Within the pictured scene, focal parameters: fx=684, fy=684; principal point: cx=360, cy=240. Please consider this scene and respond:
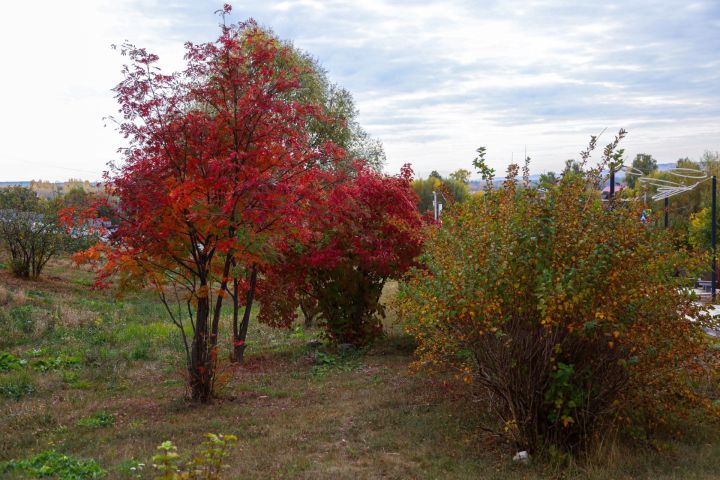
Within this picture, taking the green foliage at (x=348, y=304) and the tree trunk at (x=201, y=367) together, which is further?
the green foliage at (x=348, y=304)

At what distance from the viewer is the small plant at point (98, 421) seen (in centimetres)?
714

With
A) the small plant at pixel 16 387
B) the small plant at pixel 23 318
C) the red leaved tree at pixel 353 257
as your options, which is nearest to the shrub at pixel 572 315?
the red leaved tree at pixel 353 257

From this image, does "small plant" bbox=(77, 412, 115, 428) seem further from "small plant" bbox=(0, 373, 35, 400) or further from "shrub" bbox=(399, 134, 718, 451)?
"shrub" bbox=(399, 134, 718, 451)

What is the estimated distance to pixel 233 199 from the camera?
7477mm

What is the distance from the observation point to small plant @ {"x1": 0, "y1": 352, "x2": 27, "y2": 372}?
10172 mm

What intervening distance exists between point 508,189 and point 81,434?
4.87 metres

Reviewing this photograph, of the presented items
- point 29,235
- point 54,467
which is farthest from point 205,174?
point 29,235

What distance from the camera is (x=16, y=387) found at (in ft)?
29.0

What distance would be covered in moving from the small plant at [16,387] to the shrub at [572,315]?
570 centimetres

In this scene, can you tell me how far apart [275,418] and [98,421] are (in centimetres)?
Answer: 186

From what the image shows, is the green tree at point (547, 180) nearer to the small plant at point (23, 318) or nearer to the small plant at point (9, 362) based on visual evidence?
the small plant at point (9, 362)

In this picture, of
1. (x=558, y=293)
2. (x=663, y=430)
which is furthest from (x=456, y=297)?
(x=663, y=430)

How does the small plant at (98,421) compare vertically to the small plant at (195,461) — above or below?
below

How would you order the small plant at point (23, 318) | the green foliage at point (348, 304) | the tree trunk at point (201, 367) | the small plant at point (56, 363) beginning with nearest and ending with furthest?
1. the tree trunk at point (201, 367)
2. the small plant at point (56, 363)
3. the green foliage at point (348, 304)
4. the small plant at point (23, 318)
